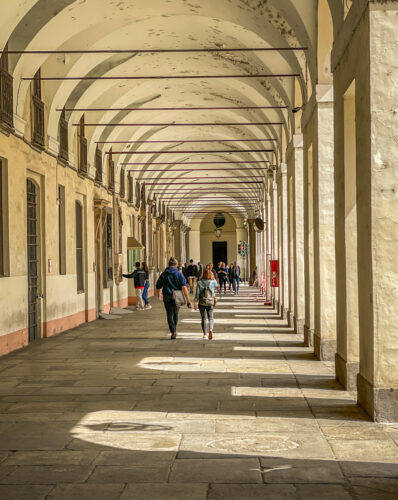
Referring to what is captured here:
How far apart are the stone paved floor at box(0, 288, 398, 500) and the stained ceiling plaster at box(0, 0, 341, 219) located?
4.76 metres

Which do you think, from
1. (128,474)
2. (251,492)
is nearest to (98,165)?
(128,474)

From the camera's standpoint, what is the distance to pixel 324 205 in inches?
444

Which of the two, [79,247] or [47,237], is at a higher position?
[47,237]

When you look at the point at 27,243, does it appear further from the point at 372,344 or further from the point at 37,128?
the point at 372,344

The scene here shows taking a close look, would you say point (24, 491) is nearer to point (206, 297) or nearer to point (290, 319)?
point (206, 297)

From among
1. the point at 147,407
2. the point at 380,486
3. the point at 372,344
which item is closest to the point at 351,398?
the point at 372,344

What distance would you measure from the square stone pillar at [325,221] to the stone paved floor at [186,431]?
0.62m

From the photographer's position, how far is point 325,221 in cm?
1132

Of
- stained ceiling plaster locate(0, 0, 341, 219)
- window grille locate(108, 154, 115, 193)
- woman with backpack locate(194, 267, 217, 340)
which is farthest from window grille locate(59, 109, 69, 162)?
window grille locate(108, 154, 115, 193)

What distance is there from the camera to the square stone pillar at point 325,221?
11.3 metres

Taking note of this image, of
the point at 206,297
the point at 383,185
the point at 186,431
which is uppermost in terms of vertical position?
the point at 383,185

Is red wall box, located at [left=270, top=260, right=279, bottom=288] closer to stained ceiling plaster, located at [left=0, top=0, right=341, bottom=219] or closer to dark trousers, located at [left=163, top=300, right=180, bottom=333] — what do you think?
stained ceiling plaster, located at [left=0, top=0, right=341, bottom=219]

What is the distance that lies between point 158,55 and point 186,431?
42.1ft

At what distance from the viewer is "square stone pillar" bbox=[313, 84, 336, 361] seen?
1126 cm
